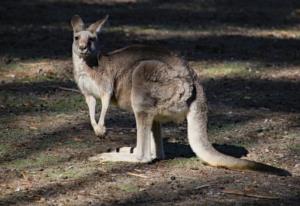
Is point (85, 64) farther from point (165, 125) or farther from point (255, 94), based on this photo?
point (255, 94)

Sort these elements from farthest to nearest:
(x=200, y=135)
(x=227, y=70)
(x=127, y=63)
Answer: (x=227, y=70) → (x=127, y=63) → (x=200, y=135)

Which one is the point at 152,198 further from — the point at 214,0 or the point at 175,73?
the point at 214,0

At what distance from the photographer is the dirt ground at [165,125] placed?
5613mm

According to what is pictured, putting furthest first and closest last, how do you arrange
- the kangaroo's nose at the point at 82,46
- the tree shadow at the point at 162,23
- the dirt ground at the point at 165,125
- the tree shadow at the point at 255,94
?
the tree shadow at the point at 162,23 → the tree shadow at the point at 255,94 → the kangaroo's nose at the point at 82,46 → the dirt ground at the point at 165,125

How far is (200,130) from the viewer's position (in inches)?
238

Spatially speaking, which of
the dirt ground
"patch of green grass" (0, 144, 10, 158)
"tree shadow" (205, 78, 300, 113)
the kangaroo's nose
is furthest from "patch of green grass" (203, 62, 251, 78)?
the kangaroo's nose

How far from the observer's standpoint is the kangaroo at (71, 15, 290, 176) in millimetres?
5965

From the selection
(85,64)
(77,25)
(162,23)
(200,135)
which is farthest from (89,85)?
(162,23)

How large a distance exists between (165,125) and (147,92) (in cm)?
147

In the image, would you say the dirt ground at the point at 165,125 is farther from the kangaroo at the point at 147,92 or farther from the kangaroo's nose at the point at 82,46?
the kangaroo's nose at the point at 82,46

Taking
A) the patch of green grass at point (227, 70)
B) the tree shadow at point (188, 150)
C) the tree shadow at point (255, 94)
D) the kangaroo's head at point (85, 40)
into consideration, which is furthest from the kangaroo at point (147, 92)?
the patch of green grass at point (227, 70)

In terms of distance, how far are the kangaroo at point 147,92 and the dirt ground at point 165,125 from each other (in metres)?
0.11

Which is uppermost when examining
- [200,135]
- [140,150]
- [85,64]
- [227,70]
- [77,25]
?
[77,25]

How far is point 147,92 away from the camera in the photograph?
596cm
